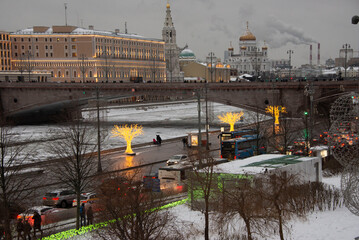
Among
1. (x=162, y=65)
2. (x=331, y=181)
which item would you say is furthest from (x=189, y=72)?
(x=331, y=181)

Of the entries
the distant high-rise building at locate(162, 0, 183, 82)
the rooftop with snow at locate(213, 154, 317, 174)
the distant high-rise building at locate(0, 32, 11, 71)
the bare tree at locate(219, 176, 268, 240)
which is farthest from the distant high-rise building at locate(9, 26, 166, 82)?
the bare tree at locate(219, 176, 268, 240)

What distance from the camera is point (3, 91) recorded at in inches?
2803

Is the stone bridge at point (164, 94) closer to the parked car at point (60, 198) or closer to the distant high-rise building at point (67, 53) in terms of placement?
the parked car at point (60, 198)

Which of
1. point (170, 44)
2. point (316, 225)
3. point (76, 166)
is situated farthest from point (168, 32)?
point (316, 225)

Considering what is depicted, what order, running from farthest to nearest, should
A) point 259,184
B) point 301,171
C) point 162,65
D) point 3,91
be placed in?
point 162,65
point 3,91
point 301,171
point 259,184

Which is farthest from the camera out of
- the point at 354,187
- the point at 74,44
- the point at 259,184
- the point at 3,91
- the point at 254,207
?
the point at 74,44

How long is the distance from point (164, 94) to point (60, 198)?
41589mm

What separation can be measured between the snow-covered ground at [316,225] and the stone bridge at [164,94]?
92.6ft

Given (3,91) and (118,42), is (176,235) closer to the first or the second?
(3,91)

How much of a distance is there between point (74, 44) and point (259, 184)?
357ft

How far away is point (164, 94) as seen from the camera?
63.8m

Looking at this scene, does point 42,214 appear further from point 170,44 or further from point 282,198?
point 170,44

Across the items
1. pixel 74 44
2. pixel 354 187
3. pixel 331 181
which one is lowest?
pixel 331 181

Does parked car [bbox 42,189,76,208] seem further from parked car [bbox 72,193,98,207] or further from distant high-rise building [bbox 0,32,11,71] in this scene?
distant high-rise building [bbox 0,32,11,71]
